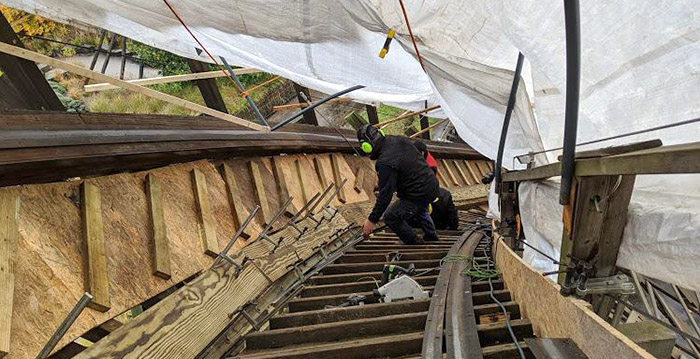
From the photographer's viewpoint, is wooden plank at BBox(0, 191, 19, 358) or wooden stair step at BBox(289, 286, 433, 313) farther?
wooden stair step at BBox(289, 286, 433, 313)

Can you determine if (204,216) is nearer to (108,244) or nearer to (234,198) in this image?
(234,198)

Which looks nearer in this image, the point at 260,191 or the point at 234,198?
the point at 234,198

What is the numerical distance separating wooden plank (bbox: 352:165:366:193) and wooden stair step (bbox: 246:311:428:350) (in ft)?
13.7

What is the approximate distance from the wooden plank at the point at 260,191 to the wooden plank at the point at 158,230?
1.27 metres

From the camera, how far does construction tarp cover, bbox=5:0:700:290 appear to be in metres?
1.57

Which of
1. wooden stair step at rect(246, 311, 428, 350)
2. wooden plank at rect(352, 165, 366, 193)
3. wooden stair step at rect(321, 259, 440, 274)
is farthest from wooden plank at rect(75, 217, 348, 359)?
wooden plank at rect(352, 165, 366, 193)

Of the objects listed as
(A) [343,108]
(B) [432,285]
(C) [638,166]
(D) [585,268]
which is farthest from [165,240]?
(A) [343,108]

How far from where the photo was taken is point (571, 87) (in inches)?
63.9

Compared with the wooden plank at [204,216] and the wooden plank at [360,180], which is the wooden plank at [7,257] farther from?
the wooden plank at [360,180]

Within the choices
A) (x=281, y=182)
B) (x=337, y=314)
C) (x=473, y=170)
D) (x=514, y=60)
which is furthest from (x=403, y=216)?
(x=473, y=170)

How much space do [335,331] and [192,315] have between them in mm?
869

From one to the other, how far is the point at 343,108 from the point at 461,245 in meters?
11.7

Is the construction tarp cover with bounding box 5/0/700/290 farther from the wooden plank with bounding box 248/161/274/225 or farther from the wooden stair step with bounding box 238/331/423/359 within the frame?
the wooden plank with bounding box 248/161/274/225

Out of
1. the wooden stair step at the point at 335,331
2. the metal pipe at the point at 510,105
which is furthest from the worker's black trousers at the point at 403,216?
the wooden stair step at the point at 335,331
